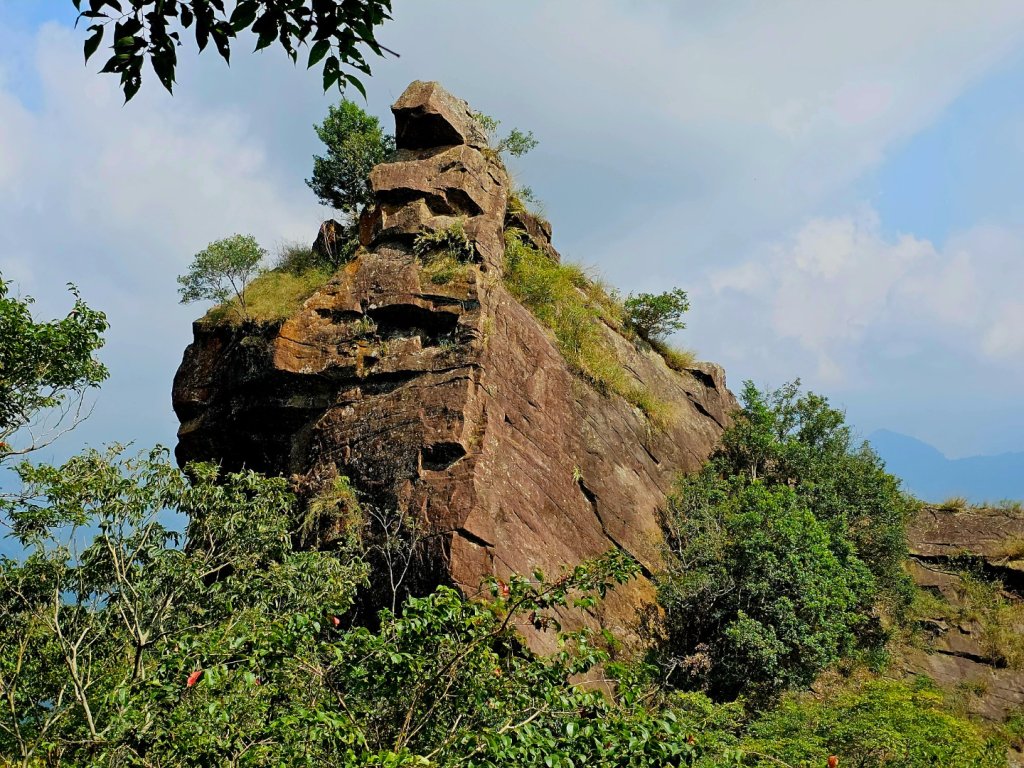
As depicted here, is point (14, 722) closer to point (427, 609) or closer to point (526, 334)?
point (427, 609)

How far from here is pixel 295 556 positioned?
13852 millimetres

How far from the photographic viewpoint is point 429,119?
2191cm

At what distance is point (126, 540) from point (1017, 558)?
25.0 meters

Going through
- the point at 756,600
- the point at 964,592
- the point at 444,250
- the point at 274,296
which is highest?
the point at 444,250

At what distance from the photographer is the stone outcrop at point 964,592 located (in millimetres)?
21844

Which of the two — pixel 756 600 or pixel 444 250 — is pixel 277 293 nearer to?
pixel 444 250

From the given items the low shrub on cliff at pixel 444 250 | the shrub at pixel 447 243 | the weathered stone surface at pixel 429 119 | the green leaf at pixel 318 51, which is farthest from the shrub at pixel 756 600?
the green leaf at pixel 318 51

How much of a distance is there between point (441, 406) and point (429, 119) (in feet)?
27.6

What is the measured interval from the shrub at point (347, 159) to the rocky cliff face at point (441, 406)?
91.6 inches

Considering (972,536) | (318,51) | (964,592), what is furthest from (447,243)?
(972,536)

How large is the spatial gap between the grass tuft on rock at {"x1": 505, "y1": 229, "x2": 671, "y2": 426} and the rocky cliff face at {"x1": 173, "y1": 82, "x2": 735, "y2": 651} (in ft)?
1.64

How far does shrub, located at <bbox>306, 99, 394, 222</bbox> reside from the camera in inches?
966

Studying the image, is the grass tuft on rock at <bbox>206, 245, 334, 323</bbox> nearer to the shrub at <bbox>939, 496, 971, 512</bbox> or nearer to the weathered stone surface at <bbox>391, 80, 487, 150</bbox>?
the weathered stone surface at <bbox>391, 80, 487, 150</bbox>

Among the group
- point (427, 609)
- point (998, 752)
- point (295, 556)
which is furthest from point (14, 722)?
point (998, 752)
